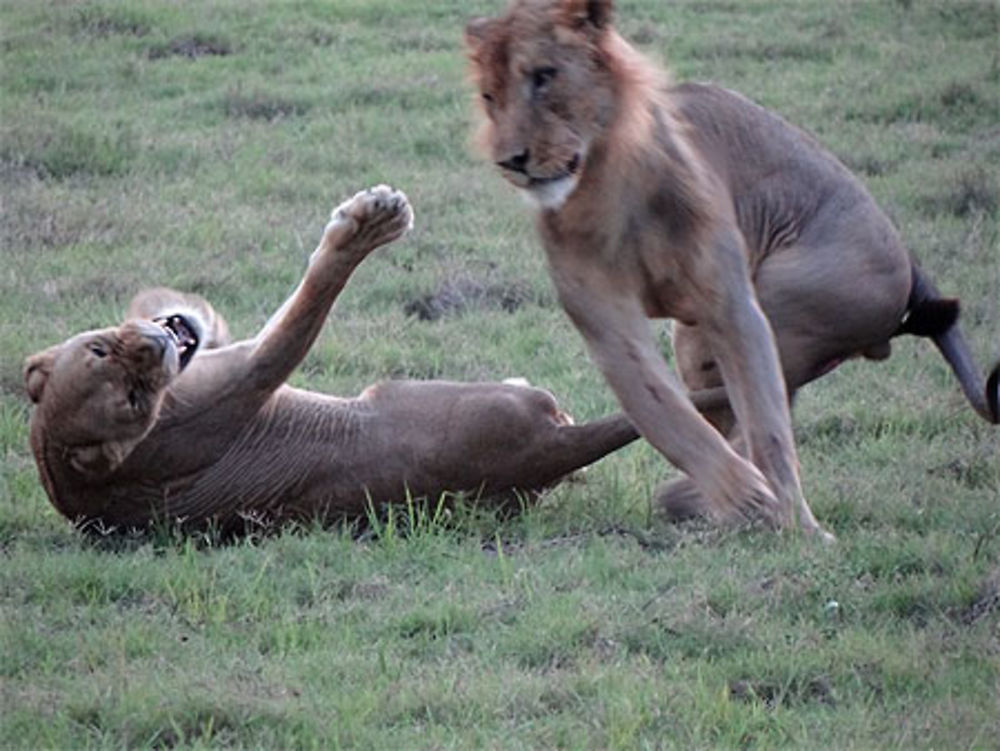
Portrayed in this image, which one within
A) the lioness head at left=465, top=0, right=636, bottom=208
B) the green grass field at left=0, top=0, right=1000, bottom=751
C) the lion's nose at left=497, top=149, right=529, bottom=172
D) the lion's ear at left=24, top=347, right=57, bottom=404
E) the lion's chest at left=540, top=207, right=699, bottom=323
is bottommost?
the green grass field at left=0, top=0, right=1000, bottom=751

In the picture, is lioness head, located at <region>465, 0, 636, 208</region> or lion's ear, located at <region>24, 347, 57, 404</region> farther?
lion's ear, located at <region>24, 347, 57, 404</region>

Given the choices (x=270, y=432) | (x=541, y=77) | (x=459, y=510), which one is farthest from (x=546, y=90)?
(x=270, y=432)

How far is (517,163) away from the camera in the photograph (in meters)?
4.63

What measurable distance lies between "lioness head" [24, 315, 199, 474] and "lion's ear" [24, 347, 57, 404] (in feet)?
0.06

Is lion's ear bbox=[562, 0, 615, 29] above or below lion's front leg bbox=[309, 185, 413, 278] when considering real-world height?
above

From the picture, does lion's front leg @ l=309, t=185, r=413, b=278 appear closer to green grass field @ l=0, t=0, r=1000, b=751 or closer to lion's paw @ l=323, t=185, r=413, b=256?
lion's paw @ l=323, t=185, r=413, b=256

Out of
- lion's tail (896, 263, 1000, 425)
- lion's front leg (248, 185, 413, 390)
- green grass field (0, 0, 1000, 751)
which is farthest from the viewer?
lion's tail (896, 263, 1000, 425)

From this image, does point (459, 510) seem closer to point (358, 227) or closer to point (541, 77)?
point (358, 227)

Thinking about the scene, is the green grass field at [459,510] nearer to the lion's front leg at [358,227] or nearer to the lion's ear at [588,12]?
the lion's front leg at [358,227]

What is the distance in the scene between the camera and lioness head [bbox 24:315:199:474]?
4.77 m

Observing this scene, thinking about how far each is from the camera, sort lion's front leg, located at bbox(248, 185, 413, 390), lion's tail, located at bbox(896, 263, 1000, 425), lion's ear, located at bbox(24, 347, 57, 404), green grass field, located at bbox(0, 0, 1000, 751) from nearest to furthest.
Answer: green grass field, located at bbox(0, 0, 1000, 751) < lion's ear, located at bbox(24, 347, 57, 404) < lion's front leg, located at bbox(248, 185, 413, 390) < lion's tail, located at bbox(896, 263, 1000, 425)

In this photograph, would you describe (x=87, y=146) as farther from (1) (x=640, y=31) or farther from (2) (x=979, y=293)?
(2) (x=979, y=293)

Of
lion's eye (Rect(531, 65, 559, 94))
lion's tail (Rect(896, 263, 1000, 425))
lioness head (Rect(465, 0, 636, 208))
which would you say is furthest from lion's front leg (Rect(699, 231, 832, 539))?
lion's tail (Rect(896, 263, 1000, 425))

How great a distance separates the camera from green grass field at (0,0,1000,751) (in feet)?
12.4
